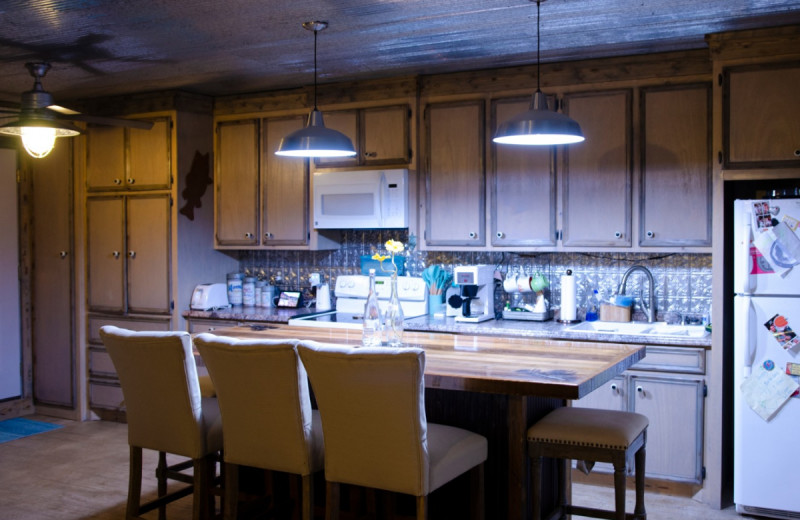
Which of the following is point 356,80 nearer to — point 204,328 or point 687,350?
point 204,328

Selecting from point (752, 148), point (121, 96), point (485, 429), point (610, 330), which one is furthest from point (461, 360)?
point (121, 96)

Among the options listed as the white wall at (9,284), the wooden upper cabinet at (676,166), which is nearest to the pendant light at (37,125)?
the white wall at (9,284)

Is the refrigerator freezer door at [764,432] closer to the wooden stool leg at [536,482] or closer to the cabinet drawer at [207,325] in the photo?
the wooden stool leg at [536,482]

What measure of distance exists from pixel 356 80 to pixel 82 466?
2.85 meters

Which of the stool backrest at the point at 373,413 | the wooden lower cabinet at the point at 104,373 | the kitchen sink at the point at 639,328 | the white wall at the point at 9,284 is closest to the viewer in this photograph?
the stool backrest at the point at 373,413

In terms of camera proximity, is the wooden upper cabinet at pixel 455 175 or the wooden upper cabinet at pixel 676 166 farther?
the wooden upper cabinet at pixel 455 175

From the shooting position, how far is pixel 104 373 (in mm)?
5500

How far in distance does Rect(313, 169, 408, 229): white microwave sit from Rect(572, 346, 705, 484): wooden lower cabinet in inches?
66.4

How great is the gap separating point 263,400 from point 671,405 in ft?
7.27

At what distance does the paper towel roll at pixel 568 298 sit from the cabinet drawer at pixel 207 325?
212 cm

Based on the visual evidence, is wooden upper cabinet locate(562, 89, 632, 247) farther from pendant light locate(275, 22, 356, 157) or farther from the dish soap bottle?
the dish soap bottle

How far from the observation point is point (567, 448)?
8.64 ft

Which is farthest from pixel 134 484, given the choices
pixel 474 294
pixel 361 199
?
pixel 361 199

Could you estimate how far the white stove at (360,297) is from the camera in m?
4.83
